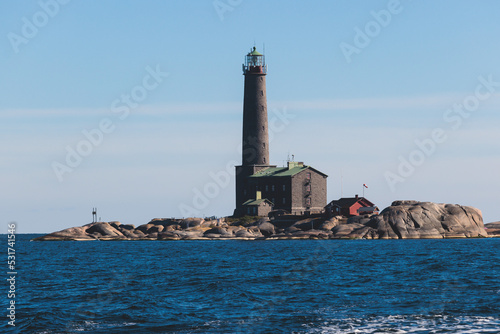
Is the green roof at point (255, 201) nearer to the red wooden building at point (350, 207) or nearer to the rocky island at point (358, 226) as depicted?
the rocky island at point (358, 226)

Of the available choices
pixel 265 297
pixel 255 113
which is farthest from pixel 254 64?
pixel 265 297

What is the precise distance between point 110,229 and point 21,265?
58.9 metres

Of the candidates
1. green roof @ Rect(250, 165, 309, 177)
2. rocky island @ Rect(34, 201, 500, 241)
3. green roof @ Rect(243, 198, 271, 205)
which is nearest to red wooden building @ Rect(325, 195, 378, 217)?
rocky island @ Rect(34, 201, 500, 241)

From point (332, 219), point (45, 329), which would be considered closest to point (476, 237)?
point (332, 219)

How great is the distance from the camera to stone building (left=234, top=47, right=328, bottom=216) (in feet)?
373

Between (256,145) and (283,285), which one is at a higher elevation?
(256,145)

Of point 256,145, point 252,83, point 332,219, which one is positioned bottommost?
point 332,219

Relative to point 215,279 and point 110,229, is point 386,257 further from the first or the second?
point 110,229

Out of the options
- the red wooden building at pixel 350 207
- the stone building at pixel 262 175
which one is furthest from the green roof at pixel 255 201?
the red wooden building at pixel 350 207

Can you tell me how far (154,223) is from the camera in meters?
123

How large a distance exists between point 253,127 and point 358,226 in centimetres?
2361

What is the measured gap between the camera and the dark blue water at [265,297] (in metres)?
27.9

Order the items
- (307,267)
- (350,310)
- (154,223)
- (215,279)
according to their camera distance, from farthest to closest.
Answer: (154,223) < (307,267) < (215,279) < (350,310)

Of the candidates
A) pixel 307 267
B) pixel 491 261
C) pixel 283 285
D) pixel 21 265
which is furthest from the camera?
pixel 21 265
